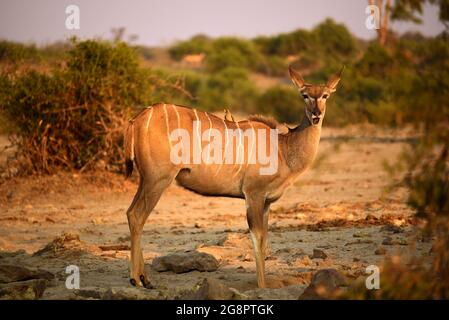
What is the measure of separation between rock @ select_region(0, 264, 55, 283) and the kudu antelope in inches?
31.2

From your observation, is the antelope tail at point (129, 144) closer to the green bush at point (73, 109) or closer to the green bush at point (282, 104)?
the green bush at point (73, 109)

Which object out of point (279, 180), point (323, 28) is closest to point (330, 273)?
point (279, 180)

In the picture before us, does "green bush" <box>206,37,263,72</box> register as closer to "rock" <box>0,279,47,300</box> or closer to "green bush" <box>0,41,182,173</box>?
"green bush" <box>0,41,182,173</box>

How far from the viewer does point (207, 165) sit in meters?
6.93

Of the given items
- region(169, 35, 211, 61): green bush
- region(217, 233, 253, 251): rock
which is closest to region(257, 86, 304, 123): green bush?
region(169, 35, 211, 61): green bush

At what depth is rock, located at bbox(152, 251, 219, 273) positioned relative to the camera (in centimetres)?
703

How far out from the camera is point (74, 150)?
12.2 m

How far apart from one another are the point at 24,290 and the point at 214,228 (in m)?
3.89

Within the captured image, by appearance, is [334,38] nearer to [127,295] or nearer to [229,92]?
[229,92]

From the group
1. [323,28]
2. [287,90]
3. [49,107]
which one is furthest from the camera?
[323,28]

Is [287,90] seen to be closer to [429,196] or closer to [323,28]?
[323,28]

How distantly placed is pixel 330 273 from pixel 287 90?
20.3m

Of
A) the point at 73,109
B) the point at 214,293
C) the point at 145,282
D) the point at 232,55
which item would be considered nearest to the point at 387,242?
the point at 145,282

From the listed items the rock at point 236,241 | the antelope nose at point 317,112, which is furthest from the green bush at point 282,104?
the antelope nose at point 317,112
